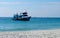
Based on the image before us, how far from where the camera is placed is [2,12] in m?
4.26

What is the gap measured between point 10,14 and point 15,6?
403 millimetres

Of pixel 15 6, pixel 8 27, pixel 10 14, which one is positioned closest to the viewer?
pixel 10 14

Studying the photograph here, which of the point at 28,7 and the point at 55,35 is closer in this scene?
the point at 55,35

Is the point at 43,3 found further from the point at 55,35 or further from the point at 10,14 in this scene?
the point at 55,35

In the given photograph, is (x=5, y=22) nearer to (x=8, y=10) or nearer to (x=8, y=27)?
(x=8, y=27)

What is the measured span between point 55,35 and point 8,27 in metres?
1.90

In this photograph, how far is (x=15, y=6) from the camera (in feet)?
14.8

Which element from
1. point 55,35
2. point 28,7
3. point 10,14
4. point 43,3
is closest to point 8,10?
point 10,14

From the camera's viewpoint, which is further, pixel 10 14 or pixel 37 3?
pixel 37 3

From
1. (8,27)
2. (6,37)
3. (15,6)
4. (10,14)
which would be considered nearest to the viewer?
(6,37)

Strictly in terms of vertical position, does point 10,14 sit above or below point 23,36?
above

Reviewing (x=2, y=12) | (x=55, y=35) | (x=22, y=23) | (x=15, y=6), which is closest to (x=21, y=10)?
(x=15, y=6)

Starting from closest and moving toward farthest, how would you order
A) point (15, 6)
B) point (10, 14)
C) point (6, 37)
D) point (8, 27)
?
point (6, 37) → point (10, 14) → point (15, 6) → point (8, 27)

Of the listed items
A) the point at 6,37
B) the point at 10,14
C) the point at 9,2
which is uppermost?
the point at 9,2
